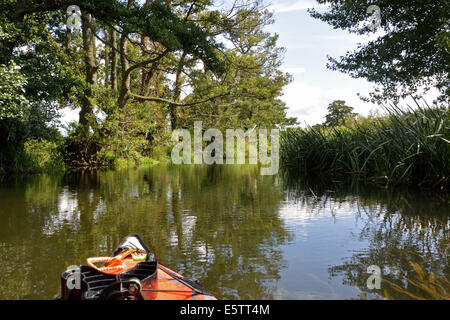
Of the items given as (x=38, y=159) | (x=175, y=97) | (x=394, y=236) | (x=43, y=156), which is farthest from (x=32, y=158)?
(x=394, y=236)

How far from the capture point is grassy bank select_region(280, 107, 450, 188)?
23.6 feet

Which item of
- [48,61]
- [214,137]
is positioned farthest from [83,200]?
[214,137]

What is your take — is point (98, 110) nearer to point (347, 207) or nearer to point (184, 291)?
point (347, 207)

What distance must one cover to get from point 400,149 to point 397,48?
21.5 ft

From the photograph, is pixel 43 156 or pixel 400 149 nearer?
pixel 400 149

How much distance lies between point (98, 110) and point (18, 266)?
1337 cm

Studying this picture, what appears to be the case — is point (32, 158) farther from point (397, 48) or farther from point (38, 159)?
point (397, 48)

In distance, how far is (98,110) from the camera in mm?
15766

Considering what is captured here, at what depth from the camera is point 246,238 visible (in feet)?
13.3

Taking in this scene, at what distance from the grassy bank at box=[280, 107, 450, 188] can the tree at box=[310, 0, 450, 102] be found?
3330 millimetres

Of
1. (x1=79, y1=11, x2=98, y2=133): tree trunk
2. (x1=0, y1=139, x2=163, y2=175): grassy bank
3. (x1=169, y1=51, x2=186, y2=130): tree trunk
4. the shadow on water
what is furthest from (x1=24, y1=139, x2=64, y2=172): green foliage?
(x1=169, y1=51, x2=186, y2=130): tree trunk

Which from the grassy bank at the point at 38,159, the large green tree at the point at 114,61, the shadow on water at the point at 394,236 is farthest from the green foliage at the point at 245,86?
the shadow on water at the point at 394,236
